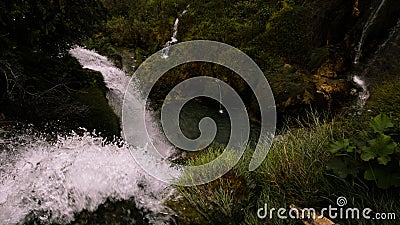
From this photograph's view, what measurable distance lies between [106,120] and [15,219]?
255 centimetres

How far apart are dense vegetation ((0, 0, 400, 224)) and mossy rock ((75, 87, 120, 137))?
0.9 inches

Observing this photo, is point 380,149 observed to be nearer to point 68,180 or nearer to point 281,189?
point 281,189

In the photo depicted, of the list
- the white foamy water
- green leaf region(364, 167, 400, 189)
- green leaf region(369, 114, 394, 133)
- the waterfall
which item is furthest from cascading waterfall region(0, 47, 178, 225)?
the waterfall

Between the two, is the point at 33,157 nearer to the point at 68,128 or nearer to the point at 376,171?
the point at 68,128

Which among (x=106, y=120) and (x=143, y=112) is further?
(x=143, y=112)

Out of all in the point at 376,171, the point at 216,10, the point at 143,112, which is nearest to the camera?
the point at 376,171

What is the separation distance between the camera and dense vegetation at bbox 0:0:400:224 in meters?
2.94

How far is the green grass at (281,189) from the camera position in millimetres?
2930

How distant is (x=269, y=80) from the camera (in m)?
7.69

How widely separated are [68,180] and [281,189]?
258 centimetres

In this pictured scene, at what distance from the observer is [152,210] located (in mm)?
3529

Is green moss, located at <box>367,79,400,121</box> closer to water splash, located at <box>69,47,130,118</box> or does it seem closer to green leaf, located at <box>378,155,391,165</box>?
green leaf, located at <box>378,155,391,165</box>

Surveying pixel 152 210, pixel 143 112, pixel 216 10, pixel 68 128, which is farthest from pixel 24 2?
pixel 216 10

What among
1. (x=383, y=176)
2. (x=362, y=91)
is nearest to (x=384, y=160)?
(x=383, y=176)
